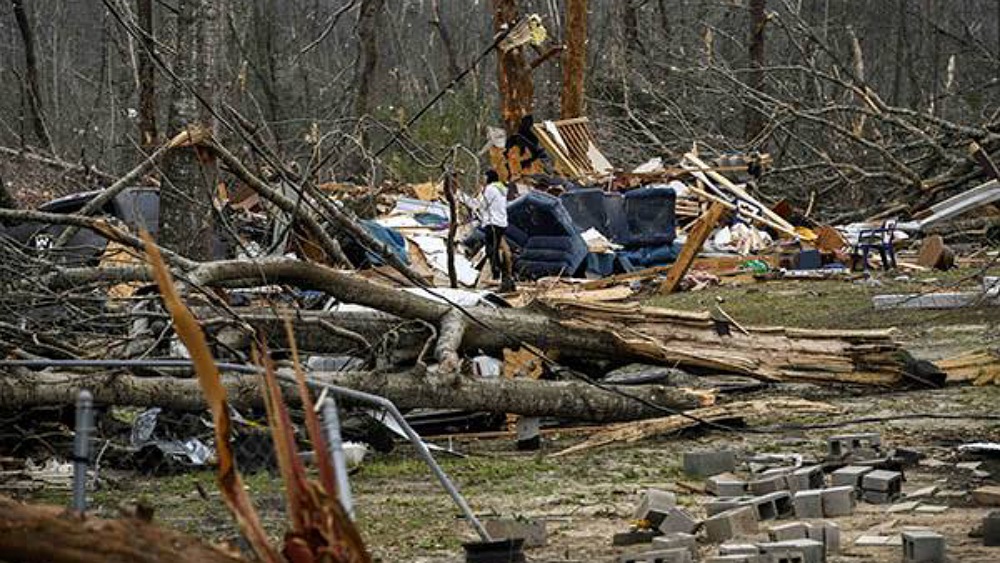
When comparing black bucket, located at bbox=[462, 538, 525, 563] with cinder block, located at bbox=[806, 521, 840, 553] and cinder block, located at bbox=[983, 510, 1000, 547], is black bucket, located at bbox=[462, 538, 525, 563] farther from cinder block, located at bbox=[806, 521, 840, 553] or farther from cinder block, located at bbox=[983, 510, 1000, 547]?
cinder block, located at bbox=[983, 510, 1000, 547]

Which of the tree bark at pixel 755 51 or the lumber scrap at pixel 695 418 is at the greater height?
the tree bark at pixel 755 51

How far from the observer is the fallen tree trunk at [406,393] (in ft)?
26.1

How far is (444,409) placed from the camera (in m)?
8.97

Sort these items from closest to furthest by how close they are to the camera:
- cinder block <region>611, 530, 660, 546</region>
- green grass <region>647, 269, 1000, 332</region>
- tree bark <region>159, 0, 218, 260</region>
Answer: cinder block <region>611, 530, 660, 546</region> → tree bark <region>159, 0, 218, 260</region> → green grass <region>647, 269, 1000, 332</region>

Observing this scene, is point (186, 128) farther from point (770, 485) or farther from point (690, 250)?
point (690, 250)

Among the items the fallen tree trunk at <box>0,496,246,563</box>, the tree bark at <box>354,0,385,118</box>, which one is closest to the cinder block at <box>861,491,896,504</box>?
the fallen tree trunk at <box>0,496,246,563</box>

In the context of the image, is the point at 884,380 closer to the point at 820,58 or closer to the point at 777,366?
the point at 777,366

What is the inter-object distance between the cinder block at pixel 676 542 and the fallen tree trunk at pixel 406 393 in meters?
2.20

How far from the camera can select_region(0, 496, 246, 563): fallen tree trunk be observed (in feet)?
10.8

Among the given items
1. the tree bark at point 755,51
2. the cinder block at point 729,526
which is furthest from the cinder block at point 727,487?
the tree bark at point 755,51

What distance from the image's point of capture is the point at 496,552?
5.79m

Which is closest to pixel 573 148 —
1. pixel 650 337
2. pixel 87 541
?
pixel 650 337

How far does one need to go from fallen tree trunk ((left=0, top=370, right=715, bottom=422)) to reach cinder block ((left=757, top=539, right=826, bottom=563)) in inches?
105

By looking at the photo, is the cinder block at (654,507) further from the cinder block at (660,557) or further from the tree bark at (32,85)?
the tree bark at (32,85)
